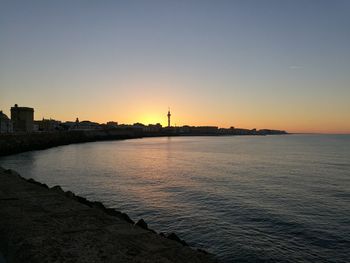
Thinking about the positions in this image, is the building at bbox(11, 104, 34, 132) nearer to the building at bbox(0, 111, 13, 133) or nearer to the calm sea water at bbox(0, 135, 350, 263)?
the building at bbox(0, 111, 13, 133)

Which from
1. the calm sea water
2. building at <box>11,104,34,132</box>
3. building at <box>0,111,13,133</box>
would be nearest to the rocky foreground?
the calm sea water

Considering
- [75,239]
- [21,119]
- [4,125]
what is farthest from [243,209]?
[21,119]

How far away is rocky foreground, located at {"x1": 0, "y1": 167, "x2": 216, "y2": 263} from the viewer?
688cm

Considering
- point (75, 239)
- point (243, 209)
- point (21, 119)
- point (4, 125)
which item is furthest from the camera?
point (21, 119)

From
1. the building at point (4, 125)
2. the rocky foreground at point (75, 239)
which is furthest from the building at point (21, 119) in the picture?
the rocky foreground at point (75, 239)

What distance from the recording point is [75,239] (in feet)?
25.6

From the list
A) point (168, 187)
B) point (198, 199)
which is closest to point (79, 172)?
point (168, 187)

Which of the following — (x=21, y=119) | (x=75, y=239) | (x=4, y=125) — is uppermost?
(x=21, y=119)

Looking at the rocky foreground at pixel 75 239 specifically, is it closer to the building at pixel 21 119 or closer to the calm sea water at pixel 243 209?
the calm sea water at pixel 243 209

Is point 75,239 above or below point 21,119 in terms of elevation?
below

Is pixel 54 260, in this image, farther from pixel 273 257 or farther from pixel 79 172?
pixel 79 172

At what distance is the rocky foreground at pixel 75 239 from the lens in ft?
22.6

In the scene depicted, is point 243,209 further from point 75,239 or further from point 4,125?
point 4,125

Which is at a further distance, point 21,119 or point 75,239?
point 21,119
